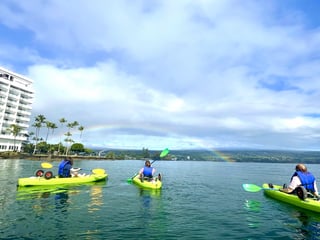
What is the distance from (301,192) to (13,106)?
125 metres

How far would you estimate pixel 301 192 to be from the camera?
55.5ft

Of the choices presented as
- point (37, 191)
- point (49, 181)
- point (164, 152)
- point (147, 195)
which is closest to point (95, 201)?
point (147, 195)

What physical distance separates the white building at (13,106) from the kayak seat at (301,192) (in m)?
114

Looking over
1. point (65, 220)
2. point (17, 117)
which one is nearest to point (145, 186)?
point (65, 220)

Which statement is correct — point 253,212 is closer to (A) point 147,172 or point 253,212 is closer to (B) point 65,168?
(A) point 147,172

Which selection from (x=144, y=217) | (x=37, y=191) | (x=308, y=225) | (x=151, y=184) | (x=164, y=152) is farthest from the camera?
(x=164, y=152)

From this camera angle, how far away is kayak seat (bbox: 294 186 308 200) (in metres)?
16.7

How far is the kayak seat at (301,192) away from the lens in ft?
54.7

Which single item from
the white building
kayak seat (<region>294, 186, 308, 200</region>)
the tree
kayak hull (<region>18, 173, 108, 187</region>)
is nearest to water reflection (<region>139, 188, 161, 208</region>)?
kayak hull (<region>18, 173, 108, 187</region>)

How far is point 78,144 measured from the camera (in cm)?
13650

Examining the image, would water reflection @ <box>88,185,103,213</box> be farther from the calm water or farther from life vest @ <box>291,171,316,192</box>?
life vest @ <box>291,171,316,192</box>

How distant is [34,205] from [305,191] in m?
15.8

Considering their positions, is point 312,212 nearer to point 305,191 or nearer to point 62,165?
point 305,191

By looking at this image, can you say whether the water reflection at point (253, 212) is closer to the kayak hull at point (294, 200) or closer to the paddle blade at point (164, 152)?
the kayak hull at point (294, 200)
